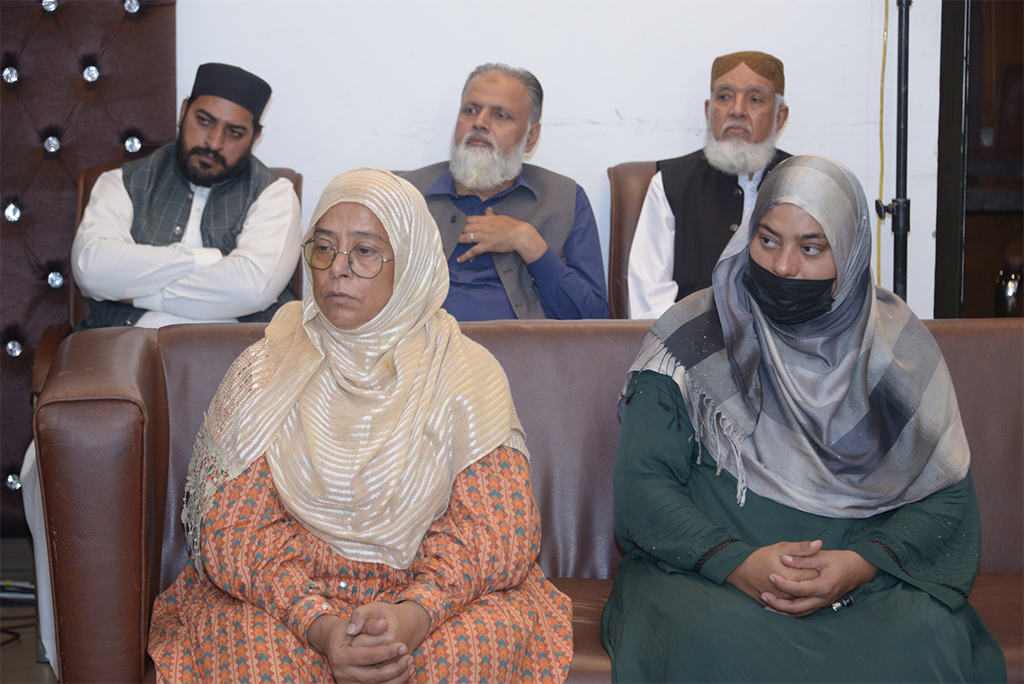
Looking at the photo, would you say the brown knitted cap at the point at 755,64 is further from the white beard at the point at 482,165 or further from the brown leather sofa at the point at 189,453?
the brown leather sofa at the point at 189,453

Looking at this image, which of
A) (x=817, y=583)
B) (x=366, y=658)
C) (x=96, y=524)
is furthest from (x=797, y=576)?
(x=96, y=524)

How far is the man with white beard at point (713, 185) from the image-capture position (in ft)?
10.6

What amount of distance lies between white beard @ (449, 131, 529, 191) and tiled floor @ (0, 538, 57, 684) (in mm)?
1835

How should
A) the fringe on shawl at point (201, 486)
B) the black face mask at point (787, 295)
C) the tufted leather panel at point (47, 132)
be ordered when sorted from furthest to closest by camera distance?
1. the tufted leather panel at point (47, 132)
2. the black face mask at point (787, 295)
3. the fringe on shawl at point (201, 486)

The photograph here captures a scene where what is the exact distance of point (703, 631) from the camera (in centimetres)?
166

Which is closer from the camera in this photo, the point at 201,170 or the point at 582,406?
the point at 582,406

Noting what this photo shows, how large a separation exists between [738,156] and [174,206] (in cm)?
190

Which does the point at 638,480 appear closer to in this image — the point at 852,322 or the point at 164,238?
the point at 852,322

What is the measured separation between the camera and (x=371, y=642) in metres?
1.55

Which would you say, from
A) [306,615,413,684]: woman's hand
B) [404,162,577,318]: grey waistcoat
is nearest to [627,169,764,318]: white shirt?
[404,162,577,318]: grey waistcoat

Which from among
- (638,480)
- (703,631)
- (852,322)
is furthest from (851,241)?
(703,631)

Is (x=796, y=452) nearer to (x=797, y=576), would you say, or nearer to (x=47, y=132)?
(x=797, y=576)

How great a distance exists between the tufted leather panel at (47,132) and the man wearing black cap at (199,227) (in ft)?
0.99

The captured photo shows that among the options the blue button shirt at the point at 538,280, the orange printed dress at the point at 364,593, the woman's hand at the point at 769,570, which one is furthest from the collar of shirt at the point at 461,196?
the woman's hand at the point at 769,570
